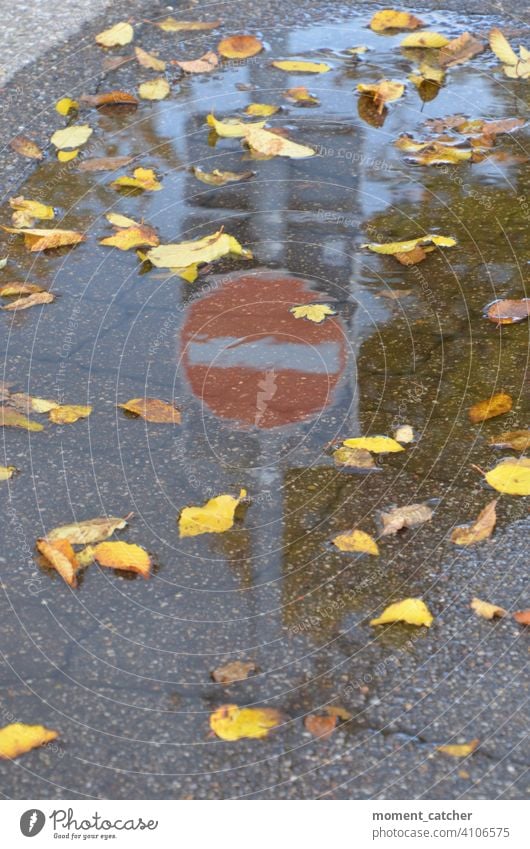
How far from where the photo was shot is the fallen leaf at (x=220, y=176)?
3596mm

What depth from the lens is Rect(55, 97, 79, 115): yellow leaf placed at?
3.96 metres

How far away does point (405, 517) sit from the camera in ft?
7.50

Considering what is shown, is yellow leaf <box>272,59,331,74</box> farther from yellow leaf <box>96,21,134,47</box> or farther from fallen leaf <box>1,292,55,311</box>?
fallen leaf <box>1,292,55,311</box>

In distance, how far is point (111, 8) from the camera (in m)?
A: 4.66

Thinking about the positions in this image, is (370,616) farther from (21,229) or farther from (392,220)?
(21,229)

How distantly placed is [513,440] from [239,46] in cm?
265

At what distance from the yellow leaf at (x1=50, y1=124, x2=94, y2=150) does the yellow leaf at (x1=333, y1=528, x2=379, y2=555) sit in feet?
7.30

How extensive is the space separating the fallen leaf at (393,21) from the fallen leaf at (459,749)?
3.60m

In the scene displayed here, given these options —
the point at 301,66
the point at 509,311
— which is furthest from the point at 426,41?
the point at 509,311

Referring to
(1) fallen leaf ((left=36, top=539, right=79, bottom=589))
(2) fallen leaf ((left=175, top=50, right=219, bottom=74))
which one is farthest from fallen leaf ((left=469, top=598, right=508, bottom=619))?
(2) fallen leaf ((left=175, top=50, right=219, bottom=74))

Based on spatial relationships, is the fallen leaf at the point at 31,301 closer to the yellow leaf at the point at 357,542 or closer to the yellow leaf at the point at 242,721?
the yellow leaf at the point at 357,542

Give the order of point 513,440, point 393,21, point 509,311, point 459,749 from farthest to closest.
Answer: point 393,21 < point 509,311 < point 513,440 < point 459,749

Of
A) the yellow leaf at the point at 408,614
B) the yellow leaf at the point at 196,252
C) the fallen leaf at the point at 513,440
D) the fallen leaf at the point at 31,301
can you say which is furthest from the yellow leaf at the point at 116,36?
the yellow leaf at the point at 408,614

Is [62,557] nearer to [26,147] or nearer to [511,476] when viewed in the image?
[511,476]
